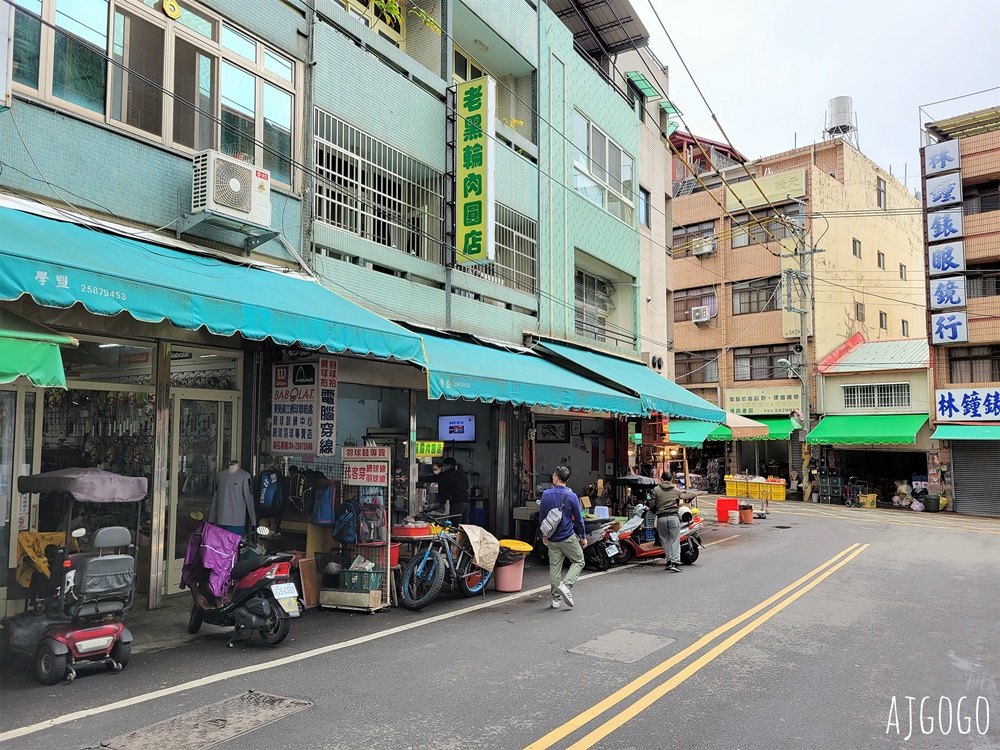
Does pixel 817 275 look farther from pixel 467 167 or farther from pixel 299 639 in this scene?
pixel 299 639

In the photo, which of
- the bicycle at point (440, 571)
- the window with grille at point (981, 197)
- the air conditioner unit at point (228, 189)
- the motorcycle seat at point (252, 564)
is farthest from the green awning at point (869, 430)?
the motorcycle seat at point (252, 564)

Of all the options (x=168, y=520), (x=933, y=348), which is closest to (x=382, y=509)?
(x=168, y=520)

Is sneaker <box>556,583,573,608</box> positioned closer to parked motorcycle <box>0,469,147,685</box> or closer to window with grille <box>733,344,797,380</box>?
parked motorcycle <box>0,469,147,685</box>

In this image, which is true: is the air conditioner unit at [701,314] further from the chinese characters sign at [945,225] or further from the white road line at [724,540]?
the white road line at [724,540]

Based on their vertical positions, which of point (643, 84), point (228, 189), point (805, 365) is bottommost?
point (228, 189)

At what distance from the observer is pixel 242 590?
7.30m

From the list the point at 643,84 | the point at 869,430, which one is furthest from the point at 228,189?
the point at 869,430

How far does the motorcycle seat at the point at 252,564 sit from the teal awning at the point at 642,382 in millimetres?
8904

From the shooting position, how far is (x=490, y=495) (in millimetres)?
14695

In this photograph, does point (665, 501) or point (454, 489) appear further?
point (454, 489)

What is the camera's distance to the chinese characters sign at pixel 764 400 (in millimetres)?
35312

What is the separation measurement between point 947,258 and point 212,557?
2964 centimetres

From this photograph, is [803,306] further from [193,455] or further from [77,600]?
[77,600]

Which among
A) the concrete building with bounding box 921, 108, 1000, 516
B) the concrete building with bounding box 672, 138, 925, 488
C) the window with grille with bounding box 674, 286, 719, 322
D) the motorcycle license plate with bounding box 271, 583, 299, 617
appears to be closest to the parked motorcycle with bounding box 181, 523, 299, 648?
the motorcycle license plate with bounding box 271, 583, 299, 617
